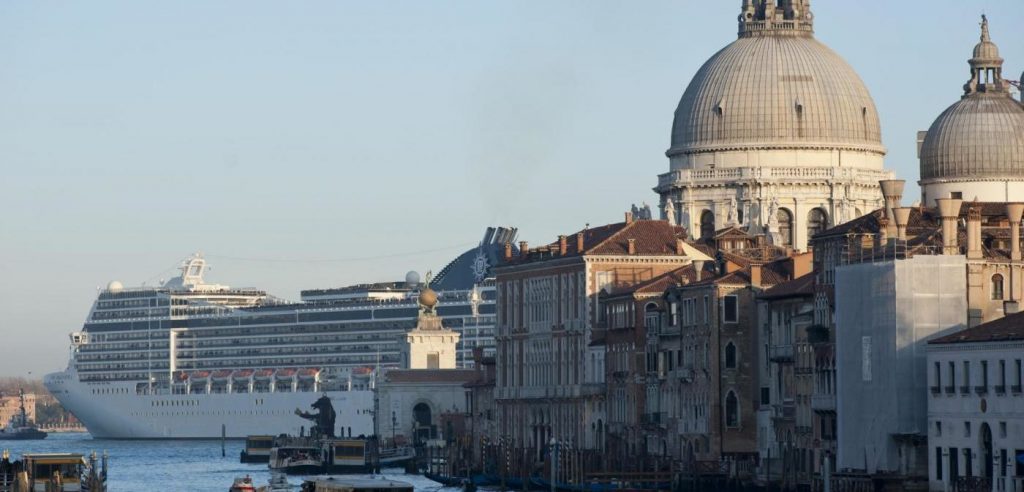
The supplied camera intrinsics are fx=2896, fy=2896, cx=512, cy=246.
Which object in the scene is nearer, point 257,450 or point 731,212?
point 731,212

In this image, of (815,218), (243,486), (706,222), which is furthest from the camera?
(706,222)

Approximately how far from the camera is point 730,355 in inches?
3103

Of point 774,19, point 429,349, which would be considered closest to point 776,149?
point 774,19

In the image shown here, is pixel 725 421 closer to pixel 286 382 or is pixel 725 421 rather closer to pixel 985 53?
pixel 985 53

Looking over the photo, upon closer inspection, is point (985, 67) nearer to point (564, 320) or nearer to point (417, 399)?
point (564, 320)

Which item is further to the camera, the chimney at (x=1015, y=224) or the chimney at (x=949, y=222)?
the chimney at (x=1015, y=224)

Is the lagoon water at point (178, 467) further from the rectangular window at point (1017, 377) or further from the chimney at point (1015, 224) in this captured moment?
the rectangular window at point (1017, 377)

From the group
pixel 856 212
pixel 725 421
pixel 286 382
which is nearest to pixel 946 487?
pixel 725 421

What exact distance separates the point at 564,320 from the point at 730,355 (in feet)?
56.9

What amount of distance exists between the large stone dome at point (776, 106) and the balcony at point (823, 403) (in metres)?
41.0

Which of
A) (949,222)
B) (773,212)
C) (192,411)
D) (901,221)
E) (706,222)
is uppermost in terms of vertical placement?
(773,212)

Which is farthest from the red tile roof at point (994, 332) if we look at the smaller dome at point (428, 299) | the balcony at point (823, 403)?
the smaller dome at point (428, 299)

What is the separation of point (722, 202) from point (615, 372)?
2380 cm

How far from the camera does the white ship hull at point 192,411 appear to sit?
152 metres
